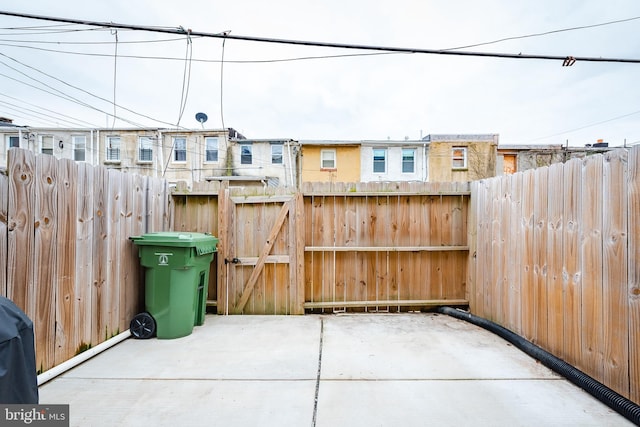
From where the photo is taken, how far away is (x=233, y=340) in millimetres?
3625

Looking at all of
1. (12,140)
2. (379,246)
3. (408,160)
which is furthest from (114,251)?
(12,140)

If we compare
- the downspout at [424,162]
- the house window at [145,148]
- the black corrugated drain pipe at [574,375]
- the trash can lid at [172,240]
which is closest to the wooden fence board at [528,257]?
the black corrugated drain pipe at [574,375]

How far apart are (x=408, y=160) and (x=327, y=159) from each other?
171 inches

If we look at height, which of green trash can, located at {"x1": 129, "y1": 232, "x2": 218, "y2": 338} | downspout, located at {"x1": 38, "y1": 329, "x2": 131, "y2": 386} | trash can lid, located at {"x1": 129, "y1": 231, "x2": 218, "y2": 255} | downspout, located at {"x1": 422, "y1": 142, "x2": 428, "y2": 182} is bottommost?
downspout, located at {"x1": 38, "y1": 329, "x2": 131, "y2": 386}

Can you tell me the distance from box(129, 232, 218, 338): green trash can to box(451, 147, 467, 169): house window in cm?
1621

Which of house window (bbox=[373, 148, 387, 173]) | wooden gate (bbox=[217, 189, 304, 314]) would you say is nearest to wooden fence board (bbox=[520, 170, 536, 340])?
wooden gate (bbox=[217, 189, 304, 314])

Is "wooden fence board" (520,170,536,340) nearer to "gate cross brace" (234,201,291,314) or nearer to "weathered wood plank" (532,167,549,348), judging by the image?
"weathered wood plank" (532,167,549,348)

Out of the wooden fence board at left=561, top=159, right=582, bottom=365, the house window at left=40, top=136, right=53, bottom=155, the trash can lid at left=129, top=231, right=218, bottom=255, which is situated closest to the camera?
the wooden fence board at left=561, top=159, right=582, bottom=365

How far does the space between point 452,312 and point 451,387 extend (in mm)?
2093

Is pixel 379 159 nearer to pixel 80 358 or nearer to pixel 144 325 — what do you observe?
pixel 144 325

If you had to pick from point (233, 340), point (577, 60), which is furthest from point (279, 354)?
point (577, 60)

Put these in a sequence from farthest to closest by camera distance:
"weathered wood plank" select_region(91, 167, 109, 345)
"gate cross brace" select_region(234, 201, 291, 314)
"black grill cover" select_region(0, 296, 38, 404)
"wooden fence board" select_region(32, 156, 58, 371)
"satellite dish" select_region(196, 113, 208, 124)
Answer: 1. "satellite dish" select_region(196, 113, 208, 124)
2. "gate cross brace" select_region(234, 201, 291, 314)
3. "weathered wood plank" select_region(91, 167, 109, 345)
4. "wooden fence board" select_region(32, 156, 58, 371)
5. "black grill cover" select_region(0, 296, 38, 404)

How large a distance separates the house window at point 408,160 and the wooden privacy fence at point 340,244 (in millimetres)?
12793

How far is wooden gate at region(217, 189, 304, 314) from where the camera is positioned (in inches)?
179
